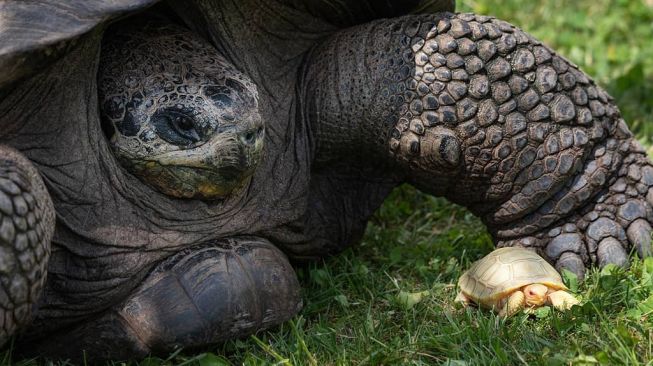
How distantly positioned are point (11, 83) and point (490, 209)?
5.22 ft

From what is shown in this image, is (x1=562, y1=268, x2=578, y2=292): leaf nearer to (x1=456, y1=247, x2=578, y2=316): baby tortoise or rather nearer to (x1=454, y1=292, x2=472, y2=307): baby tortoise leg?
(x1=456, y1=247, x2=578, y2=316): baby tortoise

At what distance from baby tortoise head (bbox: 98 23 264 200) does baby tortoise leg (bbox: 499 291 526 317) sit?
83 cm

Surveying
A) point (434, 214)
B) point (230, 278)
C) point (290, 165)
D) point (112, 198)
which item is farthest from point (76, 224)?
point (434, 214)

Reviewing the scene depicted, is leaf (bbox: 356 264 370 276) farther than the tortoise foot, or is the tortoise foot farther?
leaf (bbox: 356 264 370 276)

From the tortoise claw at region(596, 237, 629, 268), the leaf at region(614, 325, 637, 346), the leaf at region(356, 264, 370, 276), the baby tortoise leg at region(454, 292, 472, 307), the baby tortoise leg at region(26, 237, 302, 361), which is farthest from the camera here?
the leaf at region(356, 264, 370, 276)

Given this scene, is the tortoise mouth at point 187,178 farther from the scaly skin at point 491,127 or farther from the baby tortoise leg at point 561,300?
the baby tortoise leg at point 561,300

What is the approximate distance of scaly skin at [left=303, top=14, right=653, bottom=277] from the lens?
3.13m

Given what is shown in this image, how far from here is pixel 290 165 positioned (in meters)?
3.24

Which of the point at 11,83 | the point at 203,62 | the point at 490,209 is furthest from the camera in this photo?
the point at 490,209

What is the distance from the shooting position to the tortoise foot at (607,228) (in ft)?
10.6

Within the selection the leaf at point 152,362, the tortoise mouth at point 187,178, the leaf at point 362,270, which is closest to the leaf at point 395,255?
the leaf at point 362,270

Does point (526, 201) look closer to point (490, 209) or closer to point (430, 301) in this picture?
point (490, 209)

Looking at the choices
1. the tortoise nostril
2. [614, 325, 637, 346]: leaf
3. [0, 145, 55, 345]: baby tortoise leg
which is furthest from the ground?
the tortoise nostril

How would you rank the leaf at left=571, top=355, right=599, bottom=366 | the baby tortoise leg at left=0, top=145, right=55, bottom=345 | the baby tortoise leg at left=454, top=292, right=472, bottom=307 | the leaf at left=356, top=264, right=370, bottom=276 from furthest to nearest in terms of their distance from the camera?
the leaf at left=356, top=264, right=370, bottom=276 < the baby tortoise leg at left=454, top=292, right=472, bottom=307 < the leaf at left=571, top=355, right=599, bottom=366 < the baby tortoise leg at left=0, top=145, right=55, bottom=345
